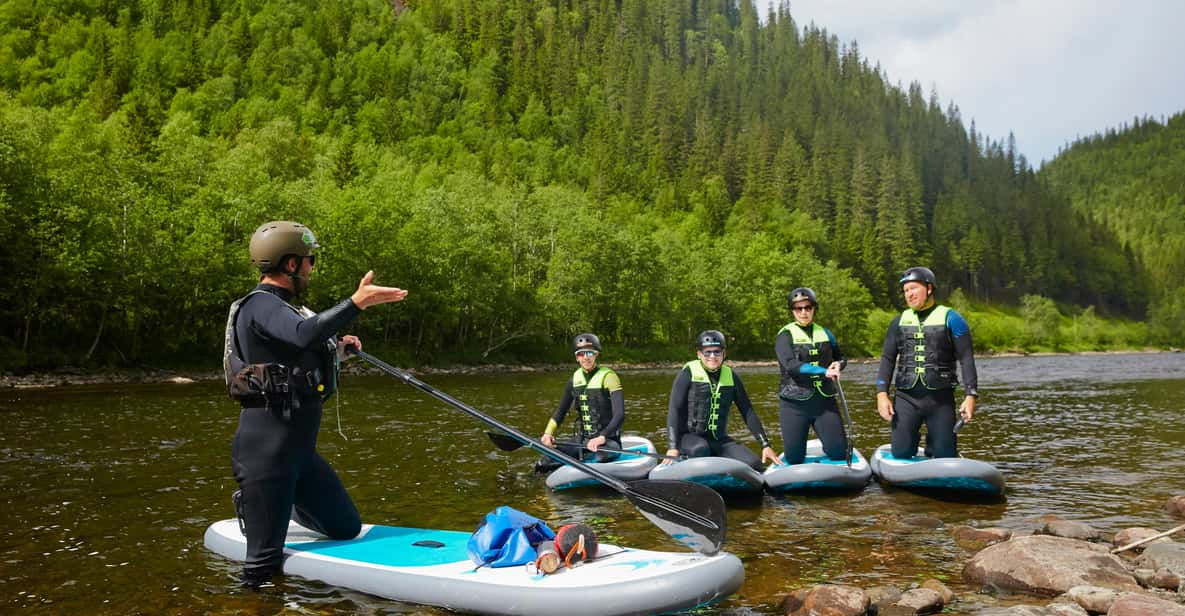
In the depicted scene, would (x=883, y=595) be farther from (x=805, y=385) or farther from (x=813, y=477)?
(x=805, y=385)

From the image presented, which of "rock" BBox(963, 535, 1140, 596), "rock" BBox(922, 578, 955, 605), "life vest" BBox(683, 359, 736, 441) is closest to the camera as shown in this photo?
"rock" BBox(922, 578, 955, 605)

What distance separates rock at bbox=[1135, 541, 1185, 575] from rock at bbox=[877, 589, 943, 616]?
225 cm

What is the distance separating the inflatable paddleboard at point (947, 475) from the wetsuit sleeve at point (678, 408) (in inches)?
105

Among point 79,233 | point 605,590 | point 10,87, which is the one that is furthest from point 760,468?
point 10,87

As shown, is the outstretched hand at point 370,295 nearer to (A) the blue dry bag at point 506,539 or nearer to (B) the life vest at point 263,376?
(B) the life vest at point 263,376

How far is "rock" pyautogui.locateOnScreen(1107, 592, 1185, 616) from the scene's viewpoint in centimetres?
508

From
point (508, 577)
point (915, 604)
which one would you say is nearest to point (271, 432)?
point (508, 577)

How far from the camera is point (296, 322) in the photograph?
18.0 ft

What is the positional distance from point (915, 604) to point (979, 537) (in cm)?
263

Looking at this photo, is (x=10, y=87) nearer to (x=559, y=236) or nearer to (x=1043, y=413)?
(x=559, y=236)

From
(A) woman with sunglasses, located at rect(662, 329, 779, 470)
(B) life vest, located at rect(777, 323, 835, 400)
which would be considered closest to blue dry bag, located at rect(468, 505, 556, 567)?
(A) woman with sunglasses, located at rect(662, 329, 779, 470)

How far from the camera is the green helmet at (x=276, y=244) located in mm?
5934

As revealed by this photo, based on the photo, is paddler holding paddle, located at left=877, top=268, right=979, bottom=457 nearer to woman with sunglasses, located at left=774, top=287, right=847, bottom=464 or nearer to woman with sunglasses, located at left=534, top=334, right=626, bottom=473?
woman with sunglasses, located at left=774, top=287, right=847, bottom=464

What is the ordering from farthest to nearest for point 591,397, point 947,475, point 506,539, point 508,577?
point 591,397
point 947,475
point 506,539
point 508,577
